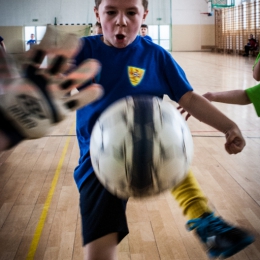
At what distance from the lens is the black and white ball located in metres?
1.39

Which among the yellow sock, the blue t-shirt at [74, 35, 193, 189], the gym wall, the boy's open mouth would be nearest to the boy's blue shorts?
the blue t-shirt at [74, 35, 193, 189]

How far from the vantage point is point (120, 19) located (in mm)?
1756

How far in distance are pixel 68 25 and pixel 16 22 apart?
3403mm

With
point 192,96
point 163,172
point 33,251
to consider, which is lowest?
point 33,251

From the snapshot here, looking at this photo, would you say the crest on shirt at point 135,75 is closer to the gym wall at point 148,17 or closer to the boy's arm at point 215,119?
the boy's arm at point 215,119

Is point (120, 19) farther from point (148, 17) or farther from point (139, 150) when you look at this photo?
point (148, 17)

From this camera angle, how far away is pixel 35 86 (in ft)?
3.69

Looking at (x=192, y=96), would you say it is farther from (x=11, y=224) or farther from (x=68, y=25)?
(x=68, y=25)

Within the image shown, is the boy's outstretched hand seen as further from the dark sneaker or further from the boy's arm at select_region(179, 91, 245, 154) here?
the dark sneaker

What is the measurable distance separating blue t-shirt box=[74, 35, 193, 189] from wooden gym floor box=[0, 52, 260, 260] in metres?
0.37

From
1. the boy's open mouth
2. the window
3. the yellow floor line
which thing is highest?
the window

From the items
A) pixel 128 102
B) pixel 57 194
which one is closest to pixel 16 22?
pixel 57 194

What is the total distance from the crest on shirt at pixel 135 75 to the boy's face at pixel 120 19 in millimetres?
122

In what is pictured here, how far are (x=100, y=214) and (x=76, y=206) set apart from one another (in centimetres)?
164
